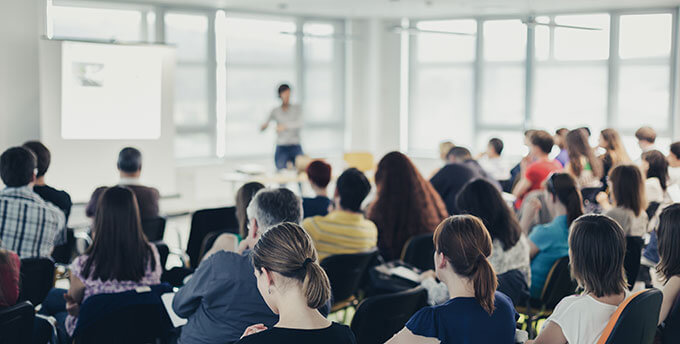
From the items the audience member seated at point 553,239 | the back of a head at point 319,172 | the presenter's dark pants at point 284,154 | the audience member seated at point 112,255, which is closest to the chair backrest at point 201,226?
the back of a head at point 319,172

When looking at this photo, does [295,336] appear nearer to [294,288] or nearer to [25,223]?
[294,288]

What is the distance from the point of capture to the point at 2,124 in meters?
7.79

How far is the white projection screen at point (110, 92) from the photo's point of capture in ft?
26.0

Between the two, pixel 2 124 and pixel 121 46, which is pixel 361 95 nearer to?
pixel 121 46

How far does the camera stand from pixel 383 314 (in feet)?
9.70

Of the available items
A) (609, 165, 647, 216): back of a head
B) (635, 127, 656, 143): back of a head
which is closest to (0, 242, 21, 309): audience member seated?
(609, 165, 647, 216): back of a head

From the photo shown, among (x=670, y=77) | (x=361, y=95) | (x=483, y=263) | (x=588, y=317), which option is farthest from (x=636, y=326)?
(x=361, y=95)

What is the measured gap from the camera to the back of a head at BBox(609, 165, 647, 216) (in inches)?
177

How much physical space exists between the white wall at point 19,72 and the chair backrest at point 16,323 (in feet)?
19.1

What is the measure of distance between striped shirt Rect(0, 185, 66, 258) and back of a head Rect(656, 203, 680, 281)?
3320mm

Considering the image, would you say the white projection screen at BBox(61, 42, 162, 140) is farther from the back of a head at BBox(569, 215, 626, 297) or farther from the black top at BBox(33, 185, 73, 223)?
the back of a head at BBox(569, 215, 626, 297)

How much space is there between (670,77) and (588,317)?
29.2 feet

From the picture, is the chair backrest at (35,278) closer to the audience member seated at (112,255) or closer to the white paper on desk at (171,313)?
the audience member seated at (112,255)

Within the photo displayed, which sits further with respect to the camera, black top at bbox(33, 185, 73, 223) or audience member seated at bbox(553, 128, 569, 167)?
audience member seated at bbox(553, 128, 569, 167)
